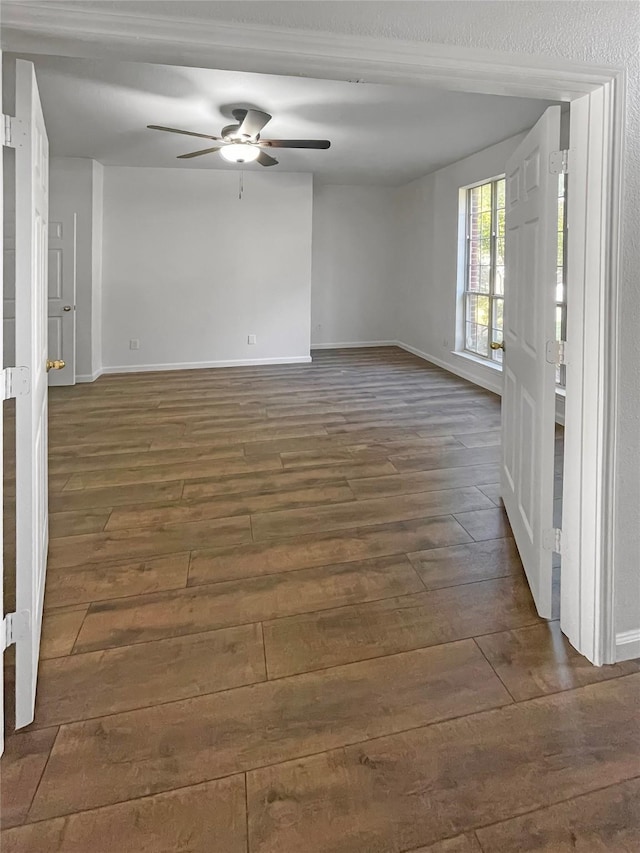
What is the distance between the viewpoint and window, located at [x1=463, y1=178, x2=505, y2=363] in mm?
5832

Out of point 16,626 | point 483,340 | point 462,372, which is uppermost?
point 483,340

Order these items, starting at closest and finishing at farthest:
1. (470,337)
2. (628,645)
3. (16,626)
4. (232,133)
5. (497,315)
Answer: (16,626)
(628,645)
(232,133)
(497,315)
(470,337)

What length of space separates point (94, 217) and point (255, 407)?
324 cm

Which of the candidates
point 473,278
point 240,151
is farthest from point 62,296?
point 473,278

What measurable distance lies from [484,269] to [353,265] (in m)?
2.90

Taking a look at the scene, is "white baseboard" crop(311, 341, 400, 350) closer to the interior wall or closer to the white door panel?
the white door panel

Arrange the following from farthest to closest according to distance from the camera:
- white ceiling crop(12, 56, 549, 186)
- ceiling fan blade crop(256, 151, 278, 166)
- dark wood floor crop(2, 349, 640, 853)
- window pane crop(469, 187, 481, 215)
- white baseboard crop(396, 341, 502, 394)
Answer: window pane crop(469, 187, 481, 215)
white baseboard crop(396, 341, 502, 394)
ceiling fan blade crop(256, 151, 278, 166)
white ceiling crop(12, 56, 549, 186)
dark wood floor crop(2, 349, 640, 853)

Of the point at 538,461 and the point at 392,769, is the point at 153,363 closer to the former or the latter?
the point at 538,461

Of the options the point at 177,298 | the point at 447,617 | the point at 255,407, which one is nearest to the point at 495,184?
the point at 255,407

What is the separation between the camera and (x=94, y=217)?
625 centimetres

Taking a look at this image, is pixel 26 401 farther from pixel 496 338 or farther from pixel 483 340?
pixel 483 340

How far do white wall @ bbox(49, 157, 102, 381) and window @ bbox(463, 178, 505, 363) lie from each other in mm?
4427

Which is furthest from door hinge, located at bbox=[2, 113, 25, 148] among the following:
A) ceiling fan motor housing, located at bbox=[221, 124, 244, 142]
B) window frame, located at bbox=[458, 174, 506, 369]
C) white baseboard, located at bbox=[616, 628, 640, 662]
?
window frame, located at bbox=[458, 174, 506, 369]

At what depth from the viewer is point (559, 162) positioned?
173cm
